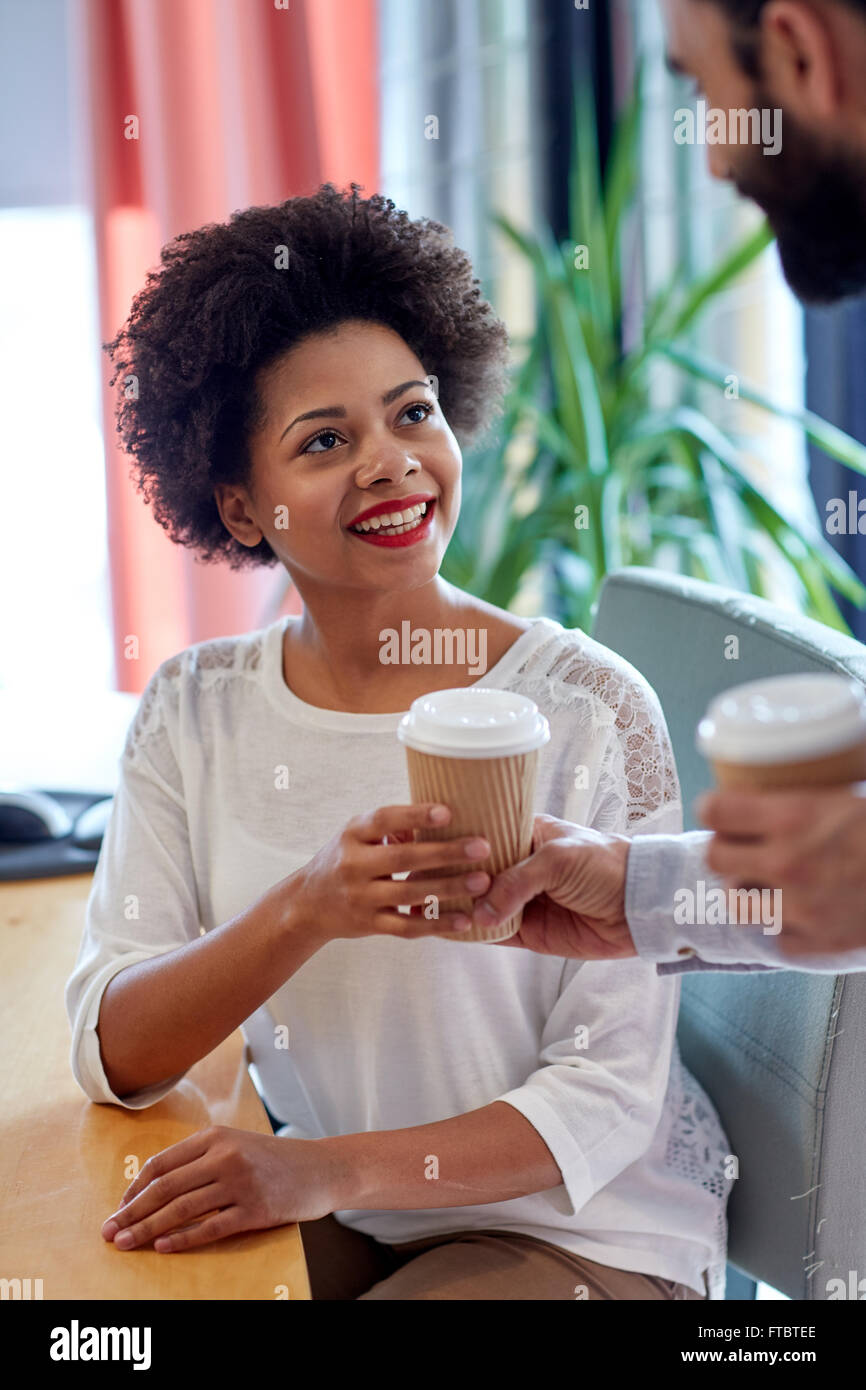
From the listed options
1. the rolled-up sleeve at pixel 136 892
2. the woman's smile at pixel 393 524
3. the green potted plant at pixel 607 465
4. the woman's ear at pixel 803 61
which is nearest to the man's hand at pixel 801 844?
the woman's ear at pixel 803 61

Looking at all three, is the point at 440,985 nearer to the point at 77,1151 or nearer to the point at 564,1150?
the point at 564,1150

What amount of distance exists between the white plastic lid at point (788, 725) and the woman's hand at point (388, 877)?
0.84 ft

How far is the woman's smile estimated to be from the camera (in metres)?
1.13

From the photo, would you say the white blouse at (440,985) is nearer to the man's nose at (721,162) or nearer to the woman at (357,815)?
the woman at (357,815)

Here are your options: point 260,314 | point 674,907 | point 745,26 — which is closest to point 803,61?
point 745,26

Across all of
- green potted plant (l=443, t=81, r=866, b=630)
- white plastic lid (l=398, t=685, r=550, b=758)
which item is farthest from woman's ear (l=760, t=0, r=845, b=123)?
green potted plant (l=443, t=81, r=866, b=630)

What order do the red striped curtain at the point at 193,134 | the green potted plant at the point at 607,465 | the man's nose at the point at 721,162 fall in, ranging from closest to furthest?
1. the man's nose at the point at 721,162
2. the green potted plant at the point at 607,465
3. the red striped curtain at the point at 193,134

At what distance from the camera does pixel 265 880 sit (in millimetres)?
1217

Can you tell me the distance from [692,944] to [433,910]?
18 cm

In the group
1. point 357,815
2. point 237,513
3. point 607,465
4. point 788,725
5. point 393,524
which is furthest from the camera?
point 607,465

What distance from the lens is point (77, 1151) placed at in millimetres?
1036

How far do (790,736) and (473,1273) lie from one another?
0.72 m

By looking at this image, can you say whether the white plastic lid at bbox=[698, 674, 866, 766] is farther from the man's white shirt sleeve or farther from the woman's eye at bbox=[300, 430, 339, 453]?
the woman's eye at bbox=[300, 430, 339, 453]

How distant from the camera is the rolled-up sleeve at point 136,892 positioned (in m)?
1.12
